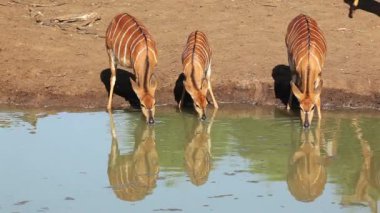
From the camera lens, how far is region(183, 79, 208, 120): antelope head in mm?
10672

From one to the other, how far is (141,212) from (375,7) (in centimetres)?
921

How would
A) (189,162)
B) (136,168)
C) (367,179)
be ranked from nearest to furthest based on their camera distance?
1. (367,179)
2. (136,168)
3. (189,162)

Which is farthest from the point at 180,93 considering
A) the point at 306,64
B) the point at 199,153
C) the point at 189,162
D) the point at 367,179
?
the point at 367,179

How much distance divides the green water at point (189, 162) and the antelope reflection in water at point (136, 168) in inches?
0.4

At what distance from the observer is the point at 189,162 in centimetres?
898

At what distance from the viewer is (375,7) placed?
603 inches

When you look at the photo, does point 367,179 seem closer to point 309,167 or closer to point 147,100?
point 309,167

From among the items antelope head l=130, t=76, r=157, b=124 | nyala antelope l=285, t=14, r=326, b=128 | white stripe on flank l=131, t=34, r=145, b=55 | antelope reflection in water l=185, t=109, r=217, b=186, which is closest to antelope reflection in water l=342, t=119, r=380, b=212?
nyala antelope l=285, t=14, r=326, b=128

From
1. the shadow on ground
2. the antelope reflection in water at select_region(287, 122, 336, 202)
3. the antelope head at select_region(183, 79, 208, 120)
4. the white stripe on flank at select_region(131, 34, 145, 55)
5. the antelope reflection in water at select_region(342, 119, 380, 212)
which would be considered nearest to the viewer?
the antelope reflection in water at select_region(342, 119, 380, 212)

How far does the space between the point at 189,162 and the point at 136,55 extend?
2.41 meters

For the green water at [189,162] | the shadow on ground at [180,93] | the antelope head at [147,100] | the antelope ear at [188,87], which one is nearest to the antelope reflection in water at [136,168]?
the green water at [189,162]

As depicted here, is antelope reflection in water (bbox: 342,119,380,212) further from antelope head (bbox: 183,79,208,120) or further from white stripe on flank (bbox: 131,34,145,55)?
white stripe on flank (bbox: 131,34,145,55)

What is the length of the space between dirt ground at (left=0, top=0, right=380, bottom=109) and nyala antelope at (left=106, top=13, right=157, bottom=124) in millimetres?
623

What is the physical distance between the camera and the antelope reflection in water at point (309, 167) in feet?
26.5
